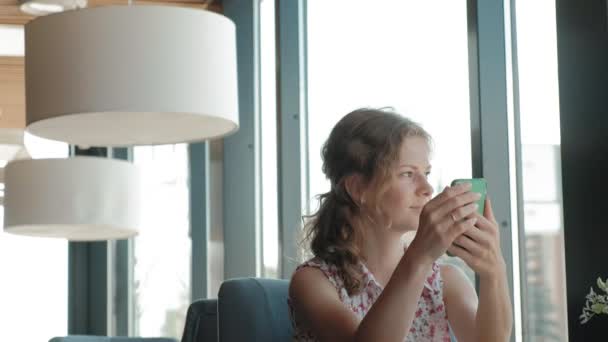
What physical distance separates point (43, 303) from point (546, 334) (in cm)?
550

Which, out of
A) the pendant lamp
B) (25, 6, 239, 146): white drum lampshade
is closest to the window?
the pendant lamp

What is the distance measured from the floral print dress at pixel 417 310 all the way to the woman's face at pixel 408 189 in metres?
0.16

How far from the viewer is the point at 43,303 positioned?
7.79 metres

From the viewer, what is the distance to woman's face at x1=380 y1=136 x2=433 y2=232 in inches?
86.0

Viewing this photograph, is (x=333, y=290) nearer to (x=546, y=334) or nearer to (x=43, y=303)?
(x=546, y=334)

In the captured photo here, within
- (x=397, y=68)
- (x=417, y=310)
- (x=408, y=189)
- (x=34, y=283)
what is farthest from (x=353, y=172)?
(x=34, y=283)

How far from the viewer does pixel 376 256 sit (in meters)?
2.32

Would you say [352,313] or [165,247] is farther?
[165,247]

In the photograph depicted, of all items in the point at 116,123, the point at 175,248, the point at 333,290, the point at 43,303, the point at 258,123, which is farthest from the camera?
the point at 43,303

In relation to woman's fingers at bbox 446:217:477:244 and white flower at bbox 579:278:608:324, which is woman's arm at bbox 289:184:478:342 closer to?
woman's fingers at bbox 446:217:477:244

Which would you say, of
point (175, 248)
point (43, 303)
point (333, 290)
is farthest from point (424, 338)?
point (43, 303)

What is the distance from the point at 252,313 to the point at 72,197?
3.18m

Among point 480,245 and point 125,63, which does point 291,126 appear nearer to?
point 125,63

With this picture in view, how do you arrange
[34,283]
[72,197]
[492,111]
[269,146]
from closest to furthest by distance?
[492,111]
[72,197]
[269,146]
[34,283]
